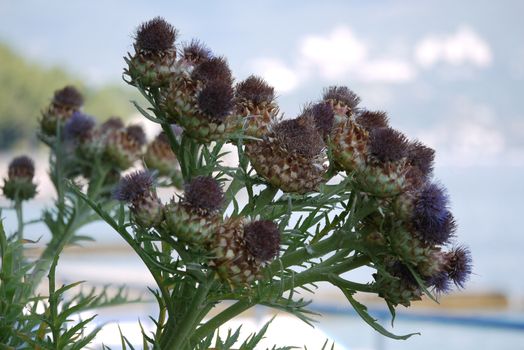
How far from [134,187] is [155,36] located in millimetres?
135

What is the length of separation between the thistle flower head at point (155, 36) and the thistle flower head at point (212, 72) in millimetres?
41

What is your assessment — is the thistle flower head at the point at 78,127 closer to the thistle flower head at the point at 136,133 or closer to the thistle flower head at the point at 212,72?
the thistle flower head at the point at 136,133

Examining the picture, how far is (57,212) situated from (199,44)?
1.19 ft

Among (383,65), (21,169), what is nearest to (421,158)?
(21,169)

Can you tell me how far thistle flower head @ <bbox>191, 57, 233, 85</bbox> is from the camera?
1.88ft

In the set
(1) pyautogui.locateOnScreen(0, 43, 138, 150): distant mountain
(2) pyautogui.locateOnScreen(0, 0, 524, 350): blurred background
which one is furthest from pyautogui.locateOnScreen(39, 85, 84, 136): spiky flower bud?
(1) pyautogui.locateOnScreen(0, 43, 138, 150): distant mountain

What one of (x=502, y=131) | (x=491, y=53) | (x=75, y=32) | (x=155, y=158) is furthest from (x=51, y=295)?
(x=75, y=32)

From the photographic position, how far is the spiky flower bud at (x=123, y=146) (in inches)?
36.8

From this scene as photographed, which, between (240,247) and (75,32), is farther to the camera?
(75,32)

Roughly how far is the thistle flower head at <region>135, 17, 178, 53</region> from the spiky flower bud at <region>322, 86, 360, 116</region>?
0.13 meters

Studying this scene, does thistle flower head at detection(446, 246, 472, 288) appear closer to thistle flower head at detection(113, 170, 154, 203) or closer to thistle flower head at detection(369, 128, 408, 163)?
thistle flower head at detection(369, 128, 408, 163)

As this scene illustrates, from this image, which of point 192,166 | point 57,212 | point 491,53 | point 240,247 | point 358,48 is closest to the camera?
point 240,247

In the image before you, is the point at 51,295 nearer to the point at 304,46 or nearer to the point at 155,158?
the point at 155,158

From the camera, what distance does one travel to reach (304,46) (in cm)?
2145
